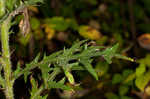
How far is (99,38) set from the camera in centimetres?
305

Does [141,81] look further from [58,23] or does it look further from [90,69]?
[58,23]

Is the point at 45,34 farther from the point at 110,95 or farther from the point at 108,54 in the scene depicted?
the point at 108,54

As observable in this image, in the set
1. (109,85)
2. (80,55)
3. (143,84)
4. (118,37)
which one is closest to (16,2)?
(80,55)

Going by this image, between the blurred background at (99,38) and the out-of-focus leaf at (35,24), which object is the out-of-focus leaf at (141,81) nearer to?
the blurred background at (99,38)

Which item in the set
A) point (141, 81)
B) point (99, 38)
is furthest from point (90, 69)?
point (99, 38)

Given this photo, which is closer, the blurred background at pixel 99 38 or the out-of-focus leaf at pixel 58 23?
the blurred background at pixel 99 38

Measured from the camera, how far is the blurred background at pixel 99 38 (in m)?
2.25

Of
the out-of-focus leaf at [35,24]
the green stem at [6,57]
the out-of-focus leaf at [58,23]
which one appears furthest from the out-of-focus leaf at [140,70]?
the out-of-focus leaf at [35,24]

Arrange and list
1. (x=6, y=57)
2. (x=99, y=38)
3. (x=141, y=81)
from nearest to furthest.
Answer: (x=6, y=57)
(x=141, y=81)
(x=99, y=38)

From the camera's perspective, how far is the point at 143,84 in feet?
6.05

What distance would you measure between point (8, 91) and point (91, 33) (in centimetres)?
177

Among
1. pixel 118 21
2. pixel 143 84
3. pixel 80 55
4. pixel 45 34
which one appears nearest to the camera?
pixel 80 55

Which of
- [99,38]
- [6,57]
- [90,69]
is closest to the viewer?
[90,69]

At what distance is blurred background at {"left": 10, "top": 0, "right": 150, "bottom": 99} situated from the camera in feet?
7.39
